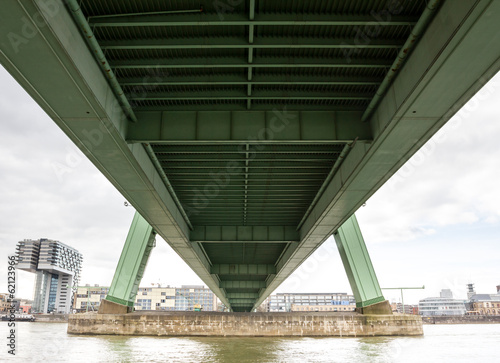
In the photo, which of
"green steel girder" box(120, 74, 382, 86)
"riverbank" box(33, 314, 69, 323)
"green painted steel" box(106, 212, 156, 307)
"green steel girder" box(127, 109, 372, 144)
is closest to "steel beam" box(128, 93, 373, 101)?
"green steel girder" box(120, 74, 382, 86)

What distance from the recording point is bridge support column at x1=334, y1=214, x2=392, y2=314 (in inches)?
1224

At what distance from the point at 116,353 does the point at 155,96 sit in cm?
1378

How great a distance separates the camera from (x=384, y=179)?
606 inches

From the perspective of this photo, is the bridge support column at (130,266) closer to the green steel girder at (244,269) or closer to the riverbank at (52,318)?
the green steel girder at (244,269)

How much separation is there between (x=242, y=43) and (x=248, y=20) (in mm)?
855

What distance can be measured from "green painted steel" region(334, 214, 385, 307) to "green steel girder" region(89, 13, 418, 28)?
77.8 ft

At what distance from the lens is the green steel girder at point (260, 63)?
1061cm

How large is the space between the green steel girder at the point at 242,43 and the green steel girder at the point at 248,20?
2.44ft

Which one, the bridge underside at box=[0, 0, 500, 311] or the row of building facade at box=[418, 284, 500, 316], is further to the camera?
the row of building facade at box=[418, 284, 500, 316]

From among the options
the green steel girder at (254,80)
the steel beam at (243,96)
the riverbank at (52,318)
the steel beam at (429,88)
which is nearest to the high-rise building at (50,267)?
the riverbank at (52,318)

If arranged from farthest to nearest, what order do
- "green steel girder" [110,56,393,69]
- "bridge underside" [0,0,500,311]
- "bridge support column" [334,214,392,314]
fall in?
"bridge support column" [334,214,392,314] < "green steel girder" [110,56,393,69] < "bridge underside" [0,0,500,311]

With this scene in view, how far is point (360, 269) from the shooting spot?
31.3 meters

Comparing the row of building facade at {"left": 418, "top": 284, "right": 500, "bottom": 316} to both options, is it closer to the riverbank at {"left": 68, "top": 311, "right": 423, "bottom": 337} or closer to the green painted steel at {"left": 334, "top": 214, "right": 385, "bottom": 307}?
the riverbank at {"left": 68, "top": 311, "right": 423, "bottom": 337}

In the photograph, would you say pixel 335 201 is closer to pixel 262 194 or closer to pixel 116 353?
pixel 262 194
